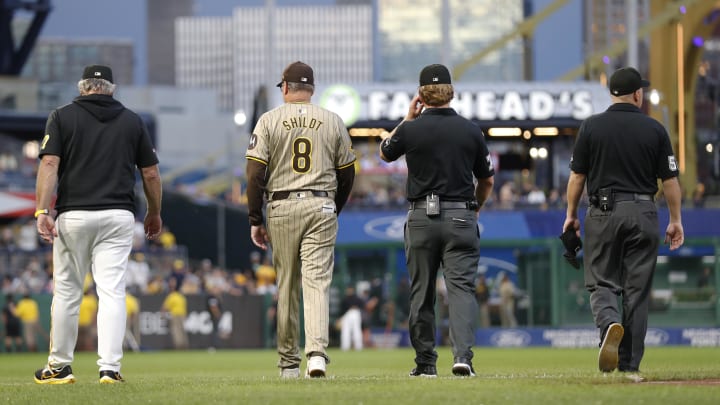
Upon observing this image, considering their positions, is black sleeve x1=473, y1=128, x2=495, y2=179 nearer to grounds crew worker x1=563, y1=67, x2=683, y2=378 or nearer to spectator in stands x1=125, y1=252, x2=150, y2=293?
grounds crew worker x1=563, y1=67, x2=683, y2=378

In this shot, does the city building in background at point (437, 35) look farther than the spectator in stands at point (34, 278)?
Yes

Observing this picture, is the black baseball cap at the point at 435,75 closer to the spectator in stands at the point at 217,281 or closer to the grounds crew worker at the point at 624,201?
the grounds crew worker at the point at 624,201

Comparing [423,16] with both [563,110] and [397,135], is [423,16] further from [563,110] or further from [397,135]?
[397,135]

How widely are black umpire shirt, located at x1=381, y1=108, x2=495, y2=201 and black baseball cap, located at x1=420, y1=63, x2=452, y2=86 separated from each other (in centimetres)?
24

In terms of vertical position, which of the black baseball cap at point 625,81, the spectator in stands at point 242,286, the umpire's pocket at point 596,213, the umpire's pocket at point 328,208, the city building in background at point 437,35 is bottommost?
the spectator in stands at point 242,286

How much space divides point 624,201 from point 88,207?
3.77 m

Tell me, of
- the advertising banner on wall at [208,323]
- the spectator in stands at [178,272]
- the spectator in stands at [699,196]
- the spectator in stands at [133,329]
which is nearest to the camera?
the spectator in stands at [133,329]

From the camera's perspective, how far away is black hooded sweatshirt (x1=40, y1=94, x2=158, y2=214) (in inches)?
387

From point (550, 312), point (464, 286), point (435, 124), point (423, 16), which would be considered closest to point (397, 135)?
point (435, 124)

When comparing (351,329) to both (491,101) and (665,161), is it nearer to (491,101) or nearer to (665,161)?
(491,101)

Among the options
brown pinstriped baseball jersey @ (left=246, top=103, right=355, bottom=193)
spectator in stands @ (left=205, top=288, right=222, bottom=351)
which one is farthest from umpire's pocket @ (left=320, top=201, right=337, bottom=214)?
spectator in stands @ (left=205, top=288, right=222, bottom=351)

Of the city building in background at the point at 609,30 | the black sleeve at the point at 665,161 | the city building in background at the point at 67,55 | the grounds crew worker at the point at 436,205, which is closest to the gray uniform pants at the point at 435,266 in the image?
the grounds crew worker at the point at 436,205

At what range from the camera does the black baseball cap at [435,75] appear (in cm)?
1013

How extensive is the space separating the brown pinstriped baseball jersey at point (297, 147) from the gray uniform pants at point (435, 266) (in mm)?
741
